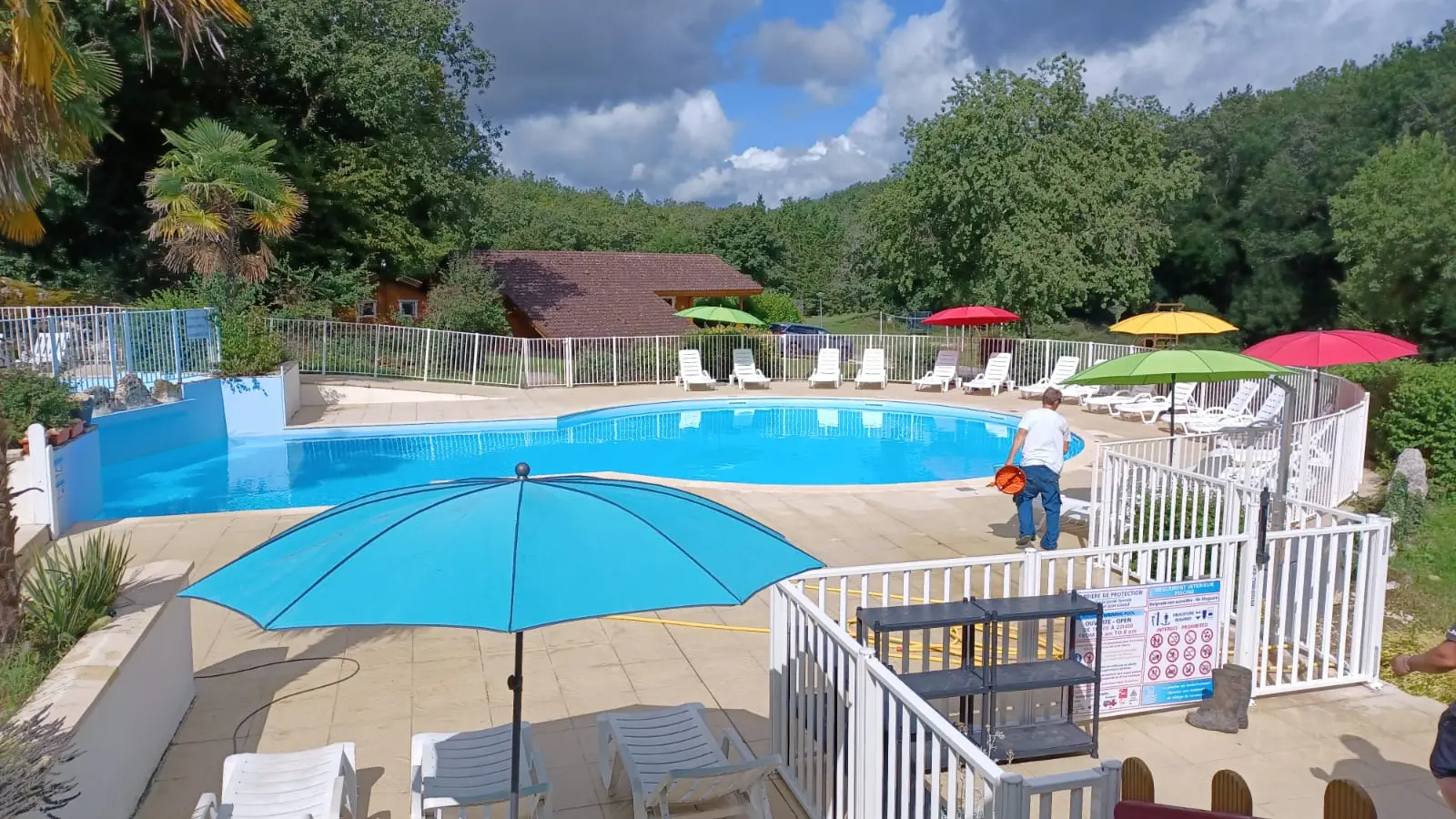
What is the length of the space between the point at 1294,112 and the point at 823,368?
89.9 feet

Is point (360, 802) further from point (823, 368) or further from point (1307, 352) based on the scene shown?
point (823, 368)

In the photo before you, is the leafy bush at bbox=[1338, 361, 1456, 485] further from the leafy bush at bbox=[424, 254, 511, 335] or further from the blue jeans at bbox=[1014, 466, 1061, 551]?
the leafy bush at bbox=[424, 254, 511, 335]

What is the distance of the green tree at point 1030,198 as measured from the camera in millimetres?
24125

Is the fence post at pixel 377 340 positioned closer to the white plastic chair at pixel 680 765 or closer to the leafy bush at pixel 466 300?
the leafy bush at pixel 466 300

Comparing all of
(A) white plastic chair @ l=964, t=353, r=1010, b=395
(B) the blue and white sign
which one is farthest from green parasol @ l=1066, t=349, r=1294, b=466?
(B) the blue and white sign

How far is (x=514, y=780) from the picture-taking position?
322 centimetres

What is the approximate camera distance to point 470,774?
3.86 meters

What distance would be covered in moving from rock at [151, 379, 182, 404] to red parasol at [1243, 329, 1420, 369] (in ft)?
46.2

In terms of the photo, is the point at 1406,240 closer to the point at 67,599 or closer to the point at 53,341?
the point at 53,341

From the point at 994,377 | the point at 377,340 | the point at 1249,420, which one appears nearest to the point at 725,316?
the point at 994,377

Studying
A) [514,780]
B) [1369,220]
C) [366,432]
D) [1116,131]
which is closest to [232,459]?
[366,432]

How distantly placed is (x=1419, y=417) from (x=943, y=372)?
37.0ft

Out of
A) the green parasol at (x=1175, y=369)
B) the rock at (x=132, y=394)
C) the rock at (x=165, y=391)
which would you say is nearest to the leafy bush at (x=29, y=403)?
the rock at (x=132, y=394)

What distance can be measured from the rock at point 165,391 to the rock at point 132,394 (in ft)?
0.33
